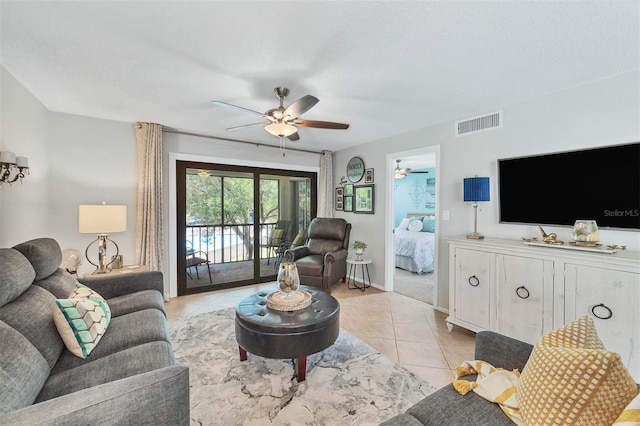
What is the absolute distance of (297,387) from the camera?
1.93m

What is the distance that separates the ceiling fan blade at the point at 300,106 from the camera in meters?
2.11

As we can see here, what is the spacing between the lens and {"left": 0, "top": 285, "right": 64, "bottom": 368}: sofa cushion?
4.34 ft

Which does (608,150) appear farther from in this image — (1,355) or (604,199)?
(1,355)

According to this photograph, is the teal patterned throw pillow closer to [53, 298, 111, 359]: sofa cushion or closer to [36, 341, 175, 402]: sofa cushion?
[53, 298, 111, 359]: sofa cushion

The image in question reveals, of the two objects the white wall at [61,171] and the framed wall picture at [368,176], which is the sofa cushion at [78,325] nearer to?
the white wall at [61,171]

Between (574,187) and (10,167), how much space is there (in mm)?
4784

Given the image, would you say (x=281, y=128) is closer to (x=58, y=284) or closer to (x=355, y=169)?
(x=58, y=284)

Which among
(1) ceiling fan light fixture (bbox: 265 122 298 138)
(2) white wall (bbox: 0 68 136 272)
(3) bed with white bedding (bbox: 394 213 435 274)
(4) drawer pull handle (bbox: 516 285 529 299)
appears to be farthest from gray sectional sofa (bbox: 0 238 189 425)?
(3) bed with white bedding (bbox: 394 213 435 274)

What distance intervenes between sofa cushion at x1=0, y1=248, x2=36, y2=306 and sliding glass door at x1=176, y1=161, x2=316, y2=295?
2.52 m

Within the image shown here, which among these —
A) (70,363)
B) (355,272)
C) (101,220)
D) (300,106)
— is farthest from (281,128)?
(355,272)

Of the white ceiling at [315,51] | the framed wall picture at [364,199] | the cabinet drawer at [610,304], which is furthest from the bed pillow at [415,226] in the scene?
the cabinet drawer at [610,304]

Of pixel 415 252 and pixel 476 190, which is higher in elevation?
pixel 476 190

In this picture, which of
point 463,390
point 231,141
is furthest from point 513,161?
point 231,141

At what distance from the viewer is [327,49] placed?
74.5 inches
